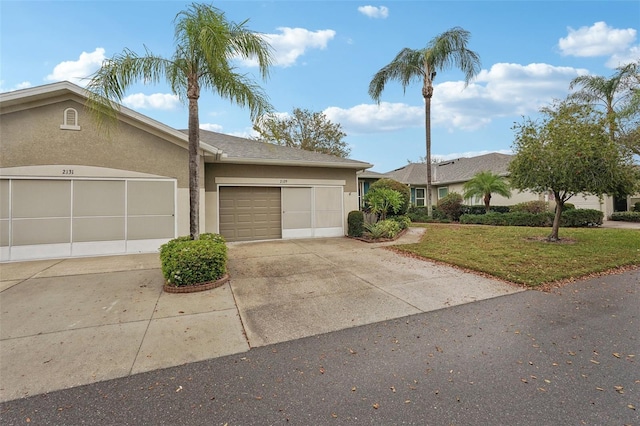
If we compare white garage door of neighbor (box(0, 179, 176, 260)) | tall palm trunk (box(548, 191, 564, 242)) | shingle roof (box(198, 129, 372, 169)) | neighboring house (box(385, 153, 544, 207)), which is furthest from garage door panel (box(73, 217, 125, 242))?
neighboring house (box(385, 153, 544, 207))

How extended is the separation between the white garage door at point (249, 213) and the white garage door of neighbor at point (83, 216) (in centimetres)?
207

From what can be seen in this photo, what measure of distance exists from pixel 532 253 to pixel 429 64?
1238cm

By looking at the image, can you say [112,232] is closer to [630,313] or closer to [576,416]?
[576,416]

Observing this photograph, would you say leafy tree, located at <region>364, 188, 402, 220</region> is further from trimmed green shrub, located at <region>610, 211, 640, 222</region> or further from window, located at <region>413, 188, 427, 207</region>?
trimmed green shrub, located at <region>610, 211, 640, 222</region>

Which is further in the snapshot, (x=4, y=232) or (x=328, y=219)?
(x=328, y=219)

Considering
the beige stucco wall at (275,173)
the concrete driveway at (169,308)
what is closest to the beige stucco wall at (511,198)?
the beige stucco wall at (275,173)

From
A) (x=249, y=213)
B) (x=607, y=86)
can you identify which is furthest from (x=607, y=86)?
(x=249, y=213)

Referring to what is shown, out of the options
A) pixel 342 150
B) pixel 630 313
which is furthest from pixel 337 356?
pixel 342 150

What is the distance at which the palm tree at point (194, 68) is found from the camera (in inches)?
228

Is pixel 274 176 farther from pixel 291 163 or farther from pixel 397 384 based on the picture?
pixel 397 384

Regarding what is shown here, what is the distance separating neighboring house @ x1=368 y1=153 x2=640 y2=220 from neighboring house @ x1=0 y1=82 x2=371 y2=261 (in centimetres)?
1307

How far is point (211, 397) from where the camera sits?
248 cm

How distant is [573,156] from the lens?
27.3 ft

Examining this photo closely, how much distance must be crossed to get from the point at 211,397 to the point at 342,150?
94.5ft
